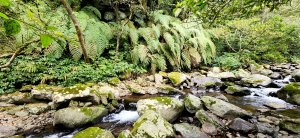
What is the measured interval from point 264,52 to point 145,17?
720cm

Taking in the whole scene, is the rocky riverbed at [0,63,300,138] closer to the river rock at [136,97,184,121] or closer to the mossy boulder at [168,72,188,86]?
the river rock at [136,97,184,121]

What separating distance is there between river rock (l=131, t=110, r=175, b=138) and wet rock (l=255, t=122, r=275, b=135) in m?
1.55

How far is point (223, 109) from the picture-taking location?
14.9ft

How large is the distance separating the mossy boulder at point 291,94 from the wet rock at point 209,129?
2875mm

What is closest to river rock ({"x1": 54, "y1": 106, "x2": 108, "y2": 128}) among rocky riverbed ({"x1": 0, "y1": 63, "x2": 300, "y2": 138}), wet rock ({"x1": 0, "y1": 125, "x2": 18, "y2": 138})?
rocky riverbed ({"x1": 0, "y1": 63, "x2": 300, "y2": 138})

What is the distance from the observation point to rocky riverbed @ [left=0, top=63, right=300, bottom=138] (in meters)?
3.66

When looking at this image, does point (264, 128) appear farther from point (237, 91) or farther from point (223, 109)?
point (237, 91)

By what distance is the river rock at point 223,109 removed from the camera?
445cm

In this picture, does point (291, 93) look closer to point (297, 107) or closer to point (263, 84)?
point (297, 107)

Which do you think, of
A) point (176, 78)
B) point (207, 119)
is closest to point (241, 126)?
point (207, 119)

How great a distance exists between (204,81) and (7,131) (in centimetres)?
548

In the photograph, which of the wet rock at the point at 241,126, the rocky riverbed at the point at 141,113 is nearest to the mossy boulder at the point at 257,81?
the rocky riverbed at the point at 141,113

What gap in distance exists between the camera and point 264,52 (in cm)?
A: 1237

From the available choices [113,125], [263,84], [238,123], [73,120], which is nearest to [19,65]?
[73,120]
